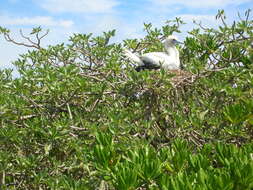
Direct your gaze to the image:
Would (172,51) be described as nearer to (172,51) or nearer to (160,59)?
(172,51)

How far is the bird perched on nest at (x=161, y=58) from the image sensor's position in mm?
4945

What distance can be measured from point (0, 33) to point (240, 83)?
2.64 m

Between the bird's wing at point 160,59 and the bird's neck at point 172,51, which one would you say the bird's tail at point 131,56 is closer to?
the bird's wing at point 160,59

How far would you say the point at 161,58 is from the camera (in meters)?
5.08

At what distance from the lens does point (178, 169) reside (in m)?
2.36

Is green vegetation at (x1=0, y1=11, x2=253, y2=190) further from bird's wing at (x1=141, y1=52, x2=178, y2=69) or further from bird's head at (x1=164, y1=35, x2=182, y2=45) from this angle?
bird's head at (x1=164, y1=35, x2=182, y2=45)

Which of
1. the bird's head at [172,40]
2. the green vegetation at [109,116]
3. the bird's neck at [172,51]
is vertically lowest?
the green vegetation at [109,116]

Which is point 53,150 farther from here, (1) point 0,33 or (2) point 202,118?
(1) point 0,33

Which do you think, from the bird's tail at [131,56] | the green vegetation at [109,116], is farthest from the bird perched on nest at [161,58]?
the green vegetation at [109,116]

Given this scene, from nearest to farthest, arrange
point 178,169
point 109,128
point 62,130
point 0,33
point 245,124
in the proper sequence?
point 178,169
point 109,128
point 62,130
point 245,124
point 0,33

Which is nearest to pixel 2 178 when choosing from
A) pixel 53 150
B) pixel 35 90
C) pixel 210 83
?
pixel 53 150

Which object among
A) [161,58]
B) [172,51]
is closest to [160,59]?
[161,58]

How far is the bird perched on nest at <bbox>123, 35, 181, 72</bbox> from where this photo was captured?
16.2 ft

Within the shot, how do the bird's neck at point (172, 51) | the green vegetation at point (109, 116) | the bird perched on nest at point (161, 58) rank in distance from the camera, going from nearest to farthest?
the green vegetation at point (109, 116)
the bird perched on nest at point (161, 58)
the bird's neck at point (172, 51)
